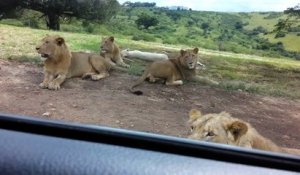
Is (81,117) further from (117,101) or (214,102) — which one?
(214,102)

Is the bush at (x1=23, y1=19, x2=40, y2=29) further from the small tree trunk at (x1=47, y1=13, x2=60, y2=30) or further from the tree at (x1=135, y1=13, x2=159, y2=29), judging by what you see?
the tree at (x1=135, y1=13, x2=159, y2=29)

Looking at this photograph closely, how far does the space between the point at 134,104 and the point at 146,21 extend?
345 cm

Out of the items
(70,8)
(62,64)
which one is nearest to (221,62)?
(70,8)

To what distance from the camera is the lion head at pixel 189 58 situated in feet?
24.2

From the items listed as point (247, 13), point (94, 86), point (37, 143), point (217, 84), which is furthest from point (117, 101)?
point (37, 143)

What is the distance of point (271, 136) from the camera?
598 centimetres

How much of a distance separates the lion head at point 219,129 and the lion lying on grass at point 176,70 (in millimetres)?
3699

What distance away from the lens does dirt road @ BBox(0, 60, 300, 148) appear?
5.78 m

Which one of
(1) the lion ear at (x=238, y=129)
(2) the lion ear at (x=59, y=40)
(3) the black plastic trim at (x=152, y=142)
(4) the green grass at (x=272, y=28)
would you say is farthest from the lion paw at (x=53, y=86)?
(3) the black plastic trim at (x=152, y=142)

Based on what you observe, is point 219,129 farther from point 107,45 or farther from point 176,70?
point 107,45

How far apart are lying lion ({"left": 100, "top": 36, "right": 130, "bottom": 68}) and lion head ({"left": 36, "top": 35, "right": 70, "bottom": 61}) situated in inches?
41.5

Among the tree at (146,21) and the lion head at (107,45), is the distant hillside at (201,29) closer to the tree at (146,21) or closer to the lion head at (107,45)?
the tree at (146,21)

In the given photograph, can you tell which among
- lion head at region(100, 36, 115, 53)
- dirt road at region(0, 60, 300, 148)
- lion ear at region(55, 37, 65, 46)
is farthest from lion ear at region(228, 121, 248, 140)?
lion head at region(100, 36, 115, 53)

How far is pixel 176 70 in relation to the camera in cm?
734
